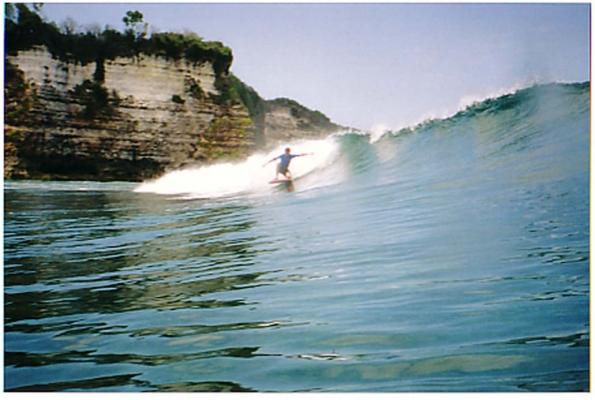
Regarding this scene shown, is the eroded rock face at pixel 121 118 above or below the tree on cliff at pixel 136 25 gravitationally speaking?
below

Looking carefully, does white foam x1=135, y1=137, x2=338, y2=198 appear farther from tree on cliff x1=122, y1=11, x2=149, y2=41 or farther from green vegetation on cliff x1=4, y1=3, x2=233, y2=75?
tree on cliff x1=122, y1=11, x2=149, y2=41

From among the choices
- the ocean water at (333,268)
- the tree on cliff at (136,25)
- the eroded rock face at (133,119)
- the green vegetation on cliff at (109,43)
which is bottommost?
the ocean water at (333,268)

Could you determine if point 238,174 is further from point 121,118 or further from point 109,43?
point 109,43

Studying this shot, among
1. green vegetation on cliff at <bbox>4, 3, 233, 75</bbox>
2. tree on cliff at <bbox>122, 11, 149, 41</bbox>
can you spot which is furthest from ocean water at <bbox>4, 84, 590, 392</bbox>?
tree on cliff at <bbox>122, 11, 149, 41</bbox>

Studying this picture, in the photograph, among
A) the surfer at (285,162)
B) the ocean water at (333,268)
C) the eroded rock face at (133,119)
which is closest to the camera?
the ocean water at (333,268)

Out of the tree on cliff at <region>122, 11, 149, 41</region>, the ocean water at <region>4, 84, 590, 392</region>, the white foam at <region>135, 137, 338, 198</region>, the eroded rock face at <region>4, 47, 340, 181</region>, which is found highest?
the tree on cliff at <region>122, 11, 149, 41</region>

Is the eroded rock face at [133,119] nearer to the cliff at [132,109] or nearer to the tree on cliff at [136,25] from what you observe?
the cliff at [132,109]

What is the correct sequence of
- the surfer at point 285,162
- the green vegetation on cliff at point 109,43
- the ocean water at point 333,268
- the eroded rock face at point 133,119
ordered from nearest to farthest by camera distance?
1. the ocean water at point 333,268
2. the green vegetation on cliff at point 109,43
3. the eroded rock face at point 133,119
4. the surfer at point 285,162

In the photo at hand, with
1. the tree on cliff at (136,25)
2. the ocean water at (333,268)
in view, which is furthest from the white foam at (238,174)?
the tree on cliff at (136,25)

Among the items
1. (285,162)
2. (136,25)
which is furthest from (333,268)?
(136,25)

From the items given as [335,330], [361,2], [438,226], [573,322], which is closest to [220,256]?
[335,330]

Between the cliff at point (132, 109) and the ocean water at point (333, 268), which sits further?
the cliff at point (132, 109)
